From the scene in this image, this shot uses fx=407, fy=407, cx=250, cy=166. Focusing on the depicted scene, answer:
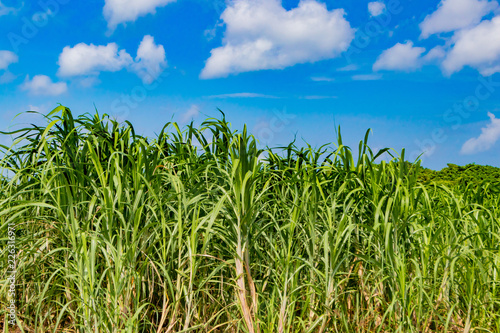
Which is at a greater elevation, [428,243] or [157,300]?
[428,243]

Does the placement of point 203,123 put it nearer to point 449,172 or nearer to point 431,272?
point 431,272

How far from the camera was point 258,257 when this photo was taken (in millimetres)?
2492

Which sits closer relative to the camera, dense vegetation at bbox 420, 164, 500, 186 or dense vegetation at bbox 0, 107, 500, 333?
dense vegetation at bbox 0, 107, 500, 333

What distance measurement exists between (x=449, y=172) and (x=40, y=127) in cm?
1158

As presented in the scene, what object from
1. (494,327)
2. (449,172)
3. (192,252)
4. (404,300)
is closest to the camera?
(192,252)

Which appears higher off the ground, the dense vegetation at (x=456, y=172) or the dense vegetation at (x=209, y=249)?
the dense vegetation at (x=456, y=172)

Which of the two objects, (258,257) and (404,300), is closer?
(404,300)

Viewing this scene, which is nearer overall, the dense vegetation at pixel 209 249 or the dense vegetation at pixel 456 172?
the dense vegetation at pixel 209 249

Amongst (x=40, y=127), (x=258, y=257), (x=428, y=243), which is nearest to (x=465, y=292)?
(x=428, y=243)

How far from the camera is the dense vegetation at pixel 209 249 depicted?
2.08 metres

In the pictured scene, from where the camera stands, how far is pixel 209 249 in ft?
8.09

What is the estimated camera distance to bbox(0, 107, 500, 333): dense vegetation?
2078 millimetres

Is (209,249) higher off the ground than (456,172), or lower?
lower

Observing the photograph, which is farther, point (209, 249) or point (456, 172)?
point (456, 172)
